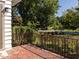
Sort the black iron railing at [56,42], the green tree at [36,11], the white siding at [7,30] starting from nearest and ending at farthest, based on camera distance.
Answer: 1. the black iron railing at [56,42]
2. the white siding at [7,30]
3. the green tree at [36,11]

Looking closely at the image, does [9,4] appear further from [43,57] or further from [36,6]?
[36,6]

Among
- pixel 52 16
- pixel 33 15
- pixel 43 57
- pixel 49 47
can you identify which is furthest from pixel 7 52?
pixel 52 16

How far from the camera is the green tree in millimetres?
36166

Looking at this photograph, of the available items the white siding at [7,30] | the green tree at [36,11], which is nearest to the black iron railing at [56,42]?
the white siding at [7,30]

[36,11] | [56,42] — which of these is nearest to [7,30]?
[56,42]

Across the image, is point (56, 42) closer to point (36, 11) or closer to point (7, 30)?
point (7, 30)

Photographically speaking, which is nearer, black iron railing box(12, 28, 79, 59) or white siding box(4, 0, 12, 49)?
black iron railing box(12, 28, 79, 59)

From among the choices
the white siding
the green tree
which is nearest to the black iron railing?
the white siding

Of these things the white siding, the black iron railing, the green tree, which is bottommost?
the black iron railing

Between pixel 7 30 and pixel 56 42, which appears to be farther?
pixel 56 42

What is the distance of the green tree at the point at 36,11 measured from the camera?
36.2 m

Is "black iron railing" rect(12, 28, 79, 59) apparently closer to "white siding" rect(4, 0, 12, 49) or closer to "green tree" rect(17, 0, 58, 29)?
"white siding" rect(4, 0, 12, 49)

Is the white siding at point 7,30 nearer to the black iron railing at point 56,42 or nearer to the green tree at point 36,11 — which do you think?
the black iron railing at point 56,42

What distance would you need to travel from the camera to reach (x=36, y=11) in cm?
3694
